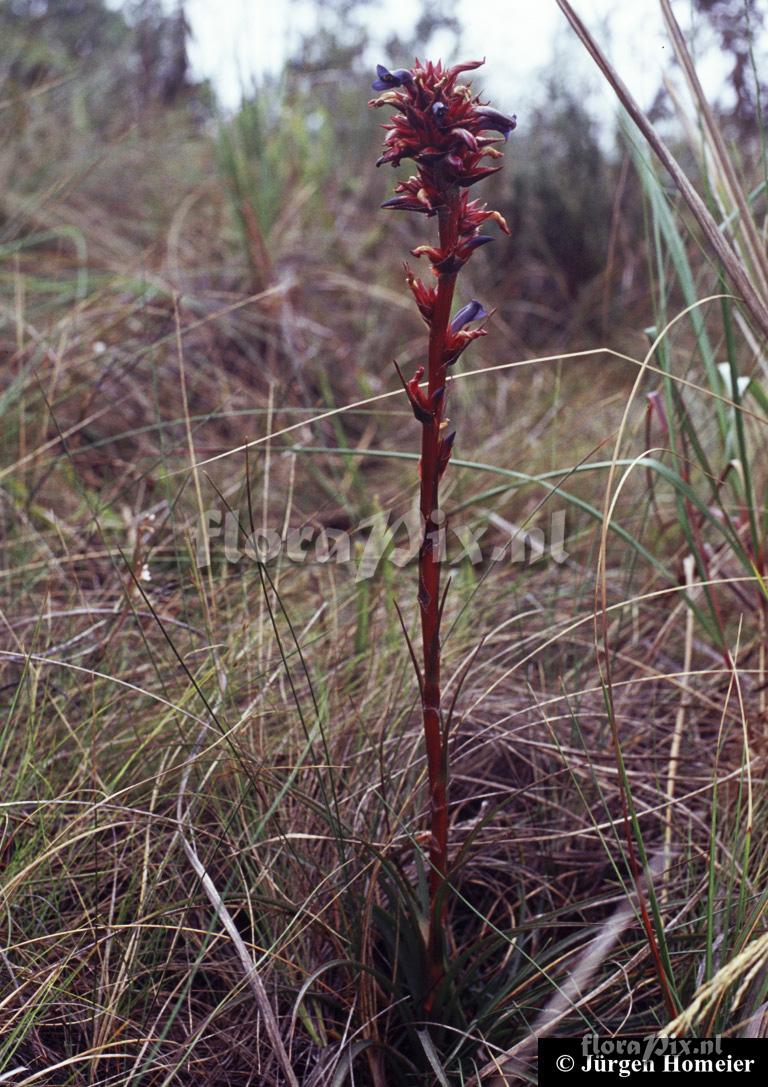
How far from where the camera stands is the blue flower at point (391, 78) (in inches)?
32.3

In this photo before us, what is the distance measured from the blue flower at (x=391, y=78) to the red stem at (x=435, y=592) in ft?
0.38

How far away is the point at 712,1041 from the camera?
89 centimetres

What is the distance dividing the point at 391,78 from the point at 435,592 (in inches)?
20.0

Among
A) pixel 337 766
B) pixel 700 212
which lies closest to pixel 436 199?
pixel 700 212

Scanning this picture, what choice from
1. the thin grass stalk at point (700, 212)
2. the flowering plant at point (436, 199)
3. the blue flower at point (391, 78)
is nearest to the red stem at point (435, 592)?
the flowering plant at point (436, 199)

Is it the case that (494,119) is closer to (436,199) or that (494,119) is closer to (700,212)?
(436,199)

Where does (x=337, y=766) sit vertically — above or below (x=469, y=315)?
below

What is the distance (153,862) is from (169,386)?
1.63m

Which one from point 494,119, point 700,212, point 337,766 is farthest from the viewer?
point 337,766

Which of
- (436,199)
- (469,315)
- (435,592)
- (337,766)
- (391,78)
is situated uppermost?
(391,78)

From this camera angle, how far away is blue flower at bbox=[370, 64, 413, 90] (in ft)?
2.69

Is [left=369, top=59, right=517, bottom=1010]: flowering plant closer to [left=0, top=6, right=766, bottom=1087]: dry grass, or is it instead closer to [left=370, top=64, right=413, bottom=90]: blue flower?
[left=370, top=64, right=413, bottom=90]: blue flower

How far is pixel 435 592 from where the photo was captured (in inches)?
35.4

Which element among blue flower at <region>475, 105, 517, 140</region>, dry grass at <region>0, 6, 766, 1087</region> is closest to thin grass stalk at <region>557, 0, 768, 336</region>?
dry grass at <region>0, 6, 766, 1087</region>
